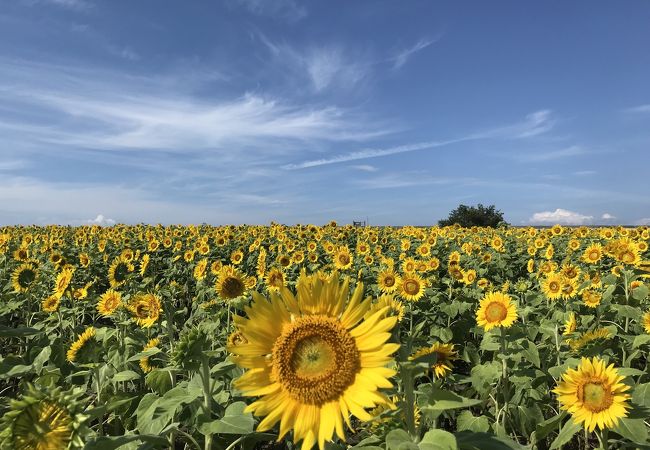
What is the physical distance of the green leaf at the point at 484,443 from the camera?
1.85 metres

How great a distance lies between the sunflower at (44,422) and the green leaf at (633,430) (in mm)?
2866

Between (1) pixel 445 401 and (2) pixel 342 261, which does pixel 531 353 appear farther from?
(2) pixel 342 261

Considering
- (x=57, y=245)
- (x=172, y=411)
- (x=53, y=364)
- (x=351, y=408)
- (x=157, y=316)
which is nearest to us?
(x=351, y=408)

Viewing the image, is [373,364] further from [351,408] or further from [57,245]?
[57,245]

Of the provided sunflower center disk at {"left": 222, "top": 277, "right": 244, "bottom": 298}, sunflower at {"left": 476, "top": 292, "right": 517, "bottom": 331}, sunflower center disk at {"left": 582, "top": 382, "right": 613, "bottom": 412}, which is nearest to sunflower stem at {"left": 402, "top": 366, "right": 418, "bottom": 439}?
sunflower center disk at {"left": 582, "top": 382, "right": 613, "bottom": 412}

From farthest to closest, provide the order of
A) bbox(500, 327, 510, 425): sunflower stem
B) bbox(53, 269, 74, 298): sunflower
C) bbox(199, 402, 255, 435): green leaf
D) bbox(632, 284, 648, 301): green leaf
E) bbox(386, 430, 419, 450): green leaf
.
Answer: bbox(632, 284, 648, 301): green leaf → bbox(53, 269, 74, 298): sunflower → bbox(500, 327, 510, 425): sunflower stem → bbox(199, 402, 255, 435): green leaf → bbox(386, 430, 419, 450): green leaf

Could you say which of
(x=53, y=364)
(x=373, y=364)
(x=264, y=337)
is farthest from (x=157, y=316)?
(x=373, y=364)

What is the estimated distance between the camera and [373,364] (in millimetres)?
1799

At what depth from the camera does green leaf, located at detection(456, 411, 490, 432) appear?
3098mm

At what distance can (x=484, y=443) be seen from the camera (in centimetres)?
189

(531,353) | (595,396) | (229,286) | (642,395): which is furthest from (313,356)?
(531,353)

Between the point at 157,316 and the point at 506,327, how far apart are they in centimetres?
360

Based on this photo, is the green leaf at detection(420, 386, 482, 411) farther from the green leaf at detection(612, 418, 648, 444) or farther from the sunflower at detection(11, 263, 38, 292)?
Result: the sunflower at detection(11, 263, 38, 292)

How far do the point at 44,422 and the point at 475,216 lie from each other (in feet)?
144
